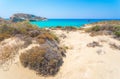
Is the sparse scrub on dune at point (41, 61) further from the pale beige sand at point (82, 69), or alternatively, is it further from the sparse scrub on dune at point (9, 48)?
the sparse scrub on dune at point (9, 48)

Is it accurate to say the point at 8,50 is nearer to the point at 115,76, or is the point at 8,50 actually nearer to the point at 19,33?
the point at 19,33

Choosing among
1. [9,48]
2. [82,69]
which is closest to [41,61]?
[82,69]

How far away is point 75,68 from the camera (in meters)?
8.22

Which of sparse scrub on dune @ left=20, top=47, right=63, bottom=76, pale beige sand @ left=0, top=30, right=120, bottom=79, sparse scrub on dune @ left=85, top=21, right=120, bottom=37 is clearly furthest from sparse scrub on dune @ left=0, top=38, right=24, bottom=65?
sparse scrub on dune @ left=85, top=21, right=120, bottom=37

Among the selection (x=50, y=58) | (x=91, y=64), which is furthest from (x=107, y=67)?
(x=50, y=58)

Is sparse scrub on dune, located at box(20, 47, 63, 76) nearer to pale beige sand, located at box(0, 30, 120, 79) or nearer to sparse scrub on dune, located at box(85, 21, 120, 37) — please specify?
pale beige sand, located at box(0, 30, 120, 79)

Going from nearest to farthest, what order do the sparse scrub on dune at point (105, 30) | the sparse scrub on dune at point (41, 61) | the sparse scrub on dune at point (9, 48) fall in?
1. the sparse scrub on dune at point (41, 61)
2. the sparse scrub on dune at point (9, 48)
3. the sparse scrub on dune at point (105, 30)

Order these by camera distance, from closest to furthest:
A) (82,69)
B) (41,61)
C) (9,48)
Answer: (41,61) → (82,69) → (9,48)

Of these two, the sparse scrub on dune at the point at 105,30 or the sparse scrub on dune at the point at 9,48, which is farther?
the sparse scrub on dune at the point at 105,30

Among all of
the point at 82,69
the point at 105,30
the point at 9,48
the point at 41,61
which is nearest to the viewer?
the point at 41,61

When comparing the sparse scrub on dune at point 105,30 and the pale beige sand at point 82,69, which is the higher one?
the sparse scrub on dune at point 105,30

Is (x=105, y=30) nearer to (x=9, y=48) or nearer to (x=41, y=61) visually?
(x=9, y=48)

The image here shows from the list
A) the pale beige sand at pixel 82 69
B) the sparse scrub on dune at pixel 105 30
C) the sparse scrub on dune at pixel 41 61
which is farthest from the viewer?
the sparse scrub on dune at pixel 105 30

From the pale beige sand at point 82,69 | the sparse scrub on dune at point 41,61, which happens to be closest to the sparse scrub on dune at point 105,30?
the pale beige sand at point 82,69
